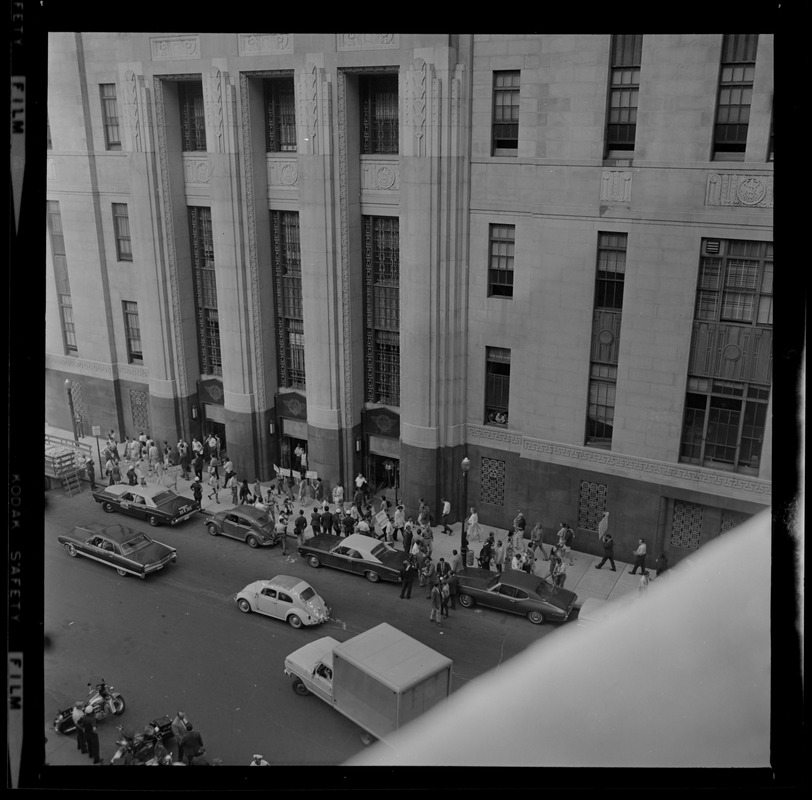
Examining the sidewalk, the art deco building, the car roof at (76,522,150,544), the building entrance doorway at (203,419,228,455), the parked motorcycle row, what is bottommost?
the parked motorcycle row

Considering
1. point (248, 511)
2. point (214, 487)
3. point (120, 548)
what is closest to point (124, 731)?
point (120, 548)

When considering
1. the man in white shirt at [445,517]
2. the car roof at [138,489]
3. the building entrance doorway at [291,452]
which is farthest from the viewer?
the building entrance doorway at [291,452]

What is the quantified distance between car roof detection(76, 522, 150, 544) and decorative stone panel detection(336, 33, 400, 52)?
12661 millimetres

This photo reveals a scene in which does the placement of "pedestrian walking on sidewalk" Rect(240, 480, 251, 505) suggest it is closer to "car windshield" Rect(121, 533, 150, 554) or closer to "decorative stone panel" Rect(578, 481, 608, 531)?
"car windshield" Rect(121, 533, 150, 554)

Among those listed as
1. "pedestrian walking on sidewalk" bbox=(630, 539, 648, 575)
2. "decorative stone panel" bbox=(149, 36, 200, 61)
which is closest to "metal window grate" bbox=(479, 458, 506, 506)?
Result: "pedestrian walking on sidewalk" bbox=(630, 539, 648, 575)

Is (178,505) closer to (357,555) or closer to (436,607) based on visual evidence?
(357,555)

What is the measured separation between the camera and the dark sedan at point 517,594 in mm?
17141

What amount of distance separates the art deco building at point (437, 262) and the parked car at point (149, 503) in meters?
2.52

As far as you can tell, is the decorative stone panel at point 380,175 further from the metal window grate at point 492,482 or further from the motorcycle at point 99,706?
the motorcycle at point 99,706

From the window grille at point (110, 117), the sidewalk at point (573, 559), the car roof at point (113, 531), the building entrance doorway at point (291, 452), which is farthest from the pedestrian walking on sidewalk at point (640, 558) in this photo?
the window grille at point (110, 117)

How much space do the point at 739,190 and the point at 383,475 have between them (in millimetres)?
12088

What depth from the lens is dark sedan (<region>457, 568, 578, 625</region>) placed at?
17.1 metres
